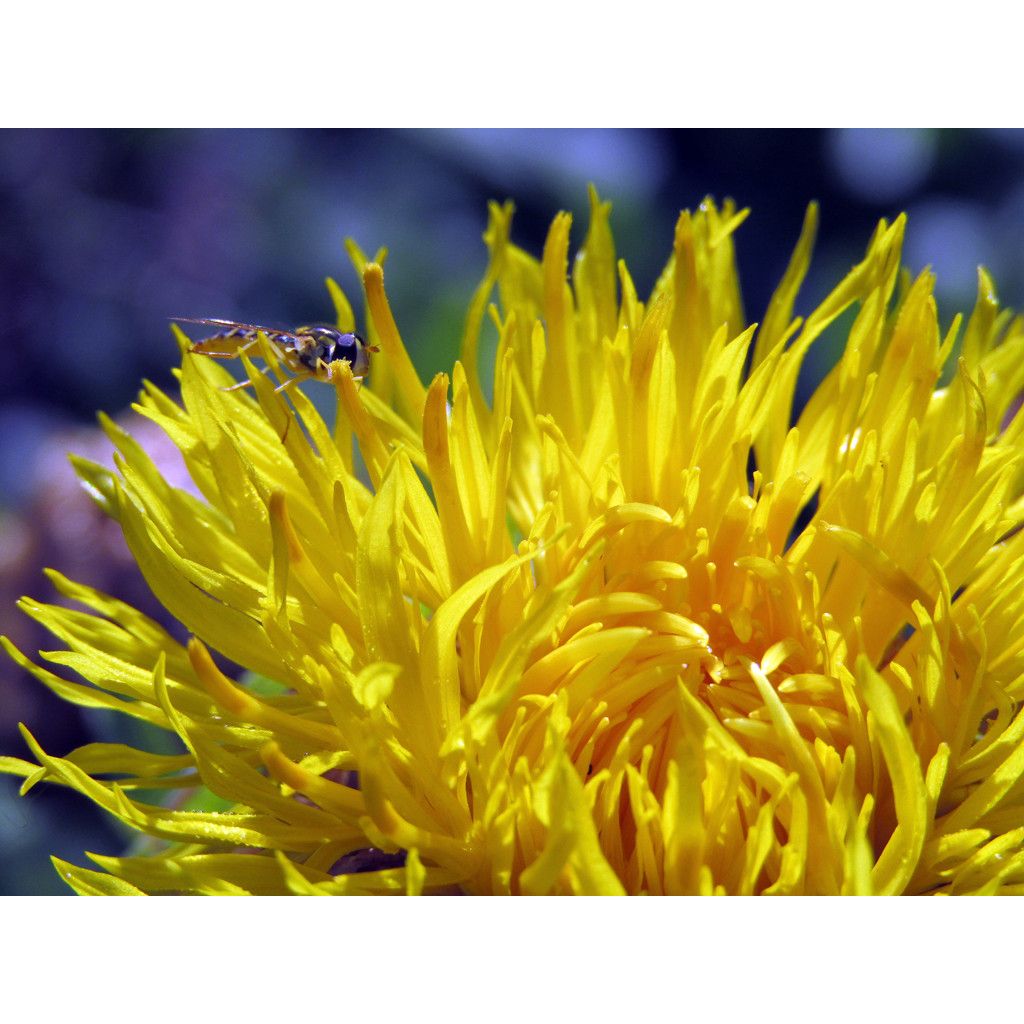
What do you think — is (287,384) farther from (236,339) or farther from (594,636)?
(594,636)

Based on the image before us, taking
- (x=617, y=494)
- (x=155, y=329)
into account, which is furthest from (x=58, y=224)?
(x=617, y=494)

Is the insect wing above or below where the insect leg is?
above

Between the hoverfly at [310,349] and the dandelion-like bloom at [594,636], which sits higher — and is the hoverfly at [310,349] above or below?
above

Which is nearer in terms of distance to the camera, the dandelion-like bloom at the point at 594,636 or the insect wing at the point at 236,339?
the dandelion-like bloom at the point at 594,636

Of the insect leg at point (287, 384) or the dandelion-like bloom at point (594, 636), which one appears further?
the insect leg at point (287, 384)

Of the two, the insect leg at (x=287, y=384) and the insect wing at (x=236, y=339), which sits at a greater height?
the insect wing at (x=236, y=339)

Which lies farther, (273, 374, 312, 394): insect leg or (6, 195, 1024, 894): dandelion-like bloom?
(273, 374, 312, 394): insect leg

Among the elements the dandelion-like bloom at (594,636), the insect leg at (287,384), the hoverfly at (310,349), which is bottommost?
the dandelion-like bloom at (594,636)

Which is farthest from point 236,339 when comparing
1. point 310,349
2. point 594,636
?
point 594,636
